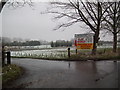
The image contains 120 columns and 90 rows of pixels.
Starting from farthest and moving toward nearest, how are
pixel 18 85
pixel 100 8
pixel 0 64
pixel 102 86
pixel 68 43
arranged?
pixel 68 43 < pixel 100 8 < pixel 0 64 < pixel 18 85 < pixel 102 86

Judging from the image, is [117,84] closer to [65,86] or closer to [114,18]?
[65,86]

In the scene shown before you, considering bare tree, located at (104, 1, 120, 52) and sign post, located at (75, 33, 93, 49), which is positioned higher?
bare tree, located at (104, 1, 120, 52)

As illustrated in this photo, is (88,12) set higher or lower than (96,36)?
higher

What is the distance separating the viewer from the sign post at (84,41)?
11.5m

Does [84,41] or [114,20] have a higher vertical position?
[114,20]

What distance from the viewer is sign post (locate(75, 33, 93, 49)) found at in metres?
11.5

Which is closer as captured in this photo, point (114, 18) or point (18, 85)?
point (18, 85)

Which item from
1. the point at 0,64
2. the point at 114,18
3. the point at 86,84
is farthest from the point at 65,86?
the point at 114,18

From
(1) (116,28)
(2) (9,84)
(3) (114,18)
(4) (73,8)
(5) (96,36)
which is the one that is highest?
(4) (73,8)

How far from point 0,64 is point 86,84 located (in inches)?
235

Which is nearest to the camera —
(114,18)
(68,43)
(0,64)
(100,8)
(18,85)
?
(18,85)

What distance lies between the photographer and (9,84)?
426 cm

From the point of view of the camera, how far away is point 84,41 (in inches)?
460

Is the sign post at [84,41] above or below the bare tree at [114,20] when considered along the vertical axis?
below
